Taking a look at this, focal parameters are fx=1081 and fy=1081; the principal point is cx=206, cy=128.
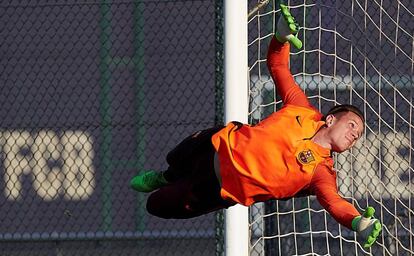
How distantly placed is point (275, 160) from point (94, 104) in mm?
4822

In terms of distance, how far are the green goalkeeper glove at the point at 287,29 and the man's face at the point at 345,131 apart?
A: 383mm

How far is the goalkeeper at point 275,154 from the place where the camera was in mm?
4730

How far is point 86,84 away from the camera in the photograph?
30.9ft

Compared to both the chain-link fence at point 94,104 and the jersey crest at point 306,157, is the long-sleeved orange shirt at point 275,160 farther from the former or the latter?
the chain-link fence at point 94,104

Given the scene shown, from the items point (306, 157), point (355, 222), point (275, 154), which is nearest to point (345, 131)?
point (306, 157)

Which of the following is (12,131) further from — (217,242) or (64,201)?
(217,242)

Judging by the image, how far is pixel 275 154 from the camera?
4.75 meters

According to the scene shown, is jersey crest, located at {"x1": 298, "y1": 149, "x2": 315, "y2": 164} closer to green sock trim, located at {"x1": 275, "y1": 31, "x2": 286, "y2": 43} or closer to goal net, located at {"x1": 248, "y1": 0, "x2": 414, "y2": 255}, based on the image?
green sock trim, located at {"x1": 275, "y1": 31, "x2": 286, "y2": 43}

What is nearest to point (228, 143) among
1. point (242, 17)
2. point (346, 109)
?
point (346, 109)

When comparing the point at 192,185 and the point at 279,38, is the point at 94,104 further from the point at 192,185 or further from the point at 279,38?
the point at 279,38

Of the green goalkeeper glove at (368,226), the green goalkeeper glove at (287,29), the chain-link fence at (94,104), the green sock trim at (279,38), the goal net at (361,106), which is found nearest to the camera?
the green goalkeeper glove at (368,226)

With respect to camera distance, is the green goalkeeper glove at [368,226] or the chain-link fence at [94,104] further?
the chain-link fence at [94,104]

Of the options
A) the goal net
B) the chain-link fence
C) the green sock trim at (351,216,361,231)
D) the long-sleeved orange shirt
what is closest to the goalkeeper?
the long-sleeved orange shirt

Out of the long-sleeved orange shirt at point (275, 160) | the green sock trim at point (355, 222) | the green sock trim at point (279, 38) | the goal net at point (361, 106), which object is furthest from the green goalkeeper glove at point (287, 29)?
the goal net at point (361, 106)
